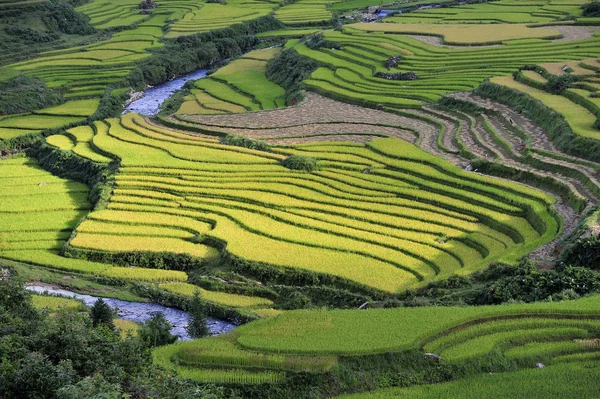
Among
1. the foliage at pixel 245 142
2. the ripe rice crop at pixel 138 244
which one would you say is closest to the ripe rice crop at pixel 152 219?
the ripe rice crop at pixel 138 244

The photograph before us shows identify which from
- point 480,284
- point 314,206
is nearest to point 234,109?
point 314,206

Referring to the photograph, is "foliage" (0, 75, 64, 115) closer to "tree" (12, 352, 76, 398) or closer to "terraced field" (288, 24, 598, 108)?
"terraced field" (288, 24, 598, 108)

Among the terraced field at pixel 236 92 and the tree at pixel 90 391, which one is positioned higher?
the tree at pixel 90 391

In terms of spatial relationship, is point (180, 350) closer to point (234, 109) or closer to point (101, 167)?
point (101, 167)

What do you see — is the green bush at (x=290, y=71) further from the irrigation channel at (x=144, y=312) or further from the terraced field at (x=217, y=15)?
the irrigation channel at (x=144, y=312)

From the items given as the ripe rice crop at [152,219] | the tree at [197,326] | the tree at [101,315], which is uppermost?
the tree at [101,315]

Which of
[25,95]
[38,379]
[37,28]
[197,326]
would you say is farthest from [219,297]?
[37,28]

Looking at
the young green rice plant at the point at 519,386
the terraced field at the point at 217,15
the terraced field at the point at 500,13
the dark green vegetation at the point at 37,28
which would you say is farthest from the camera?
the terraced field at the point at 217,15
